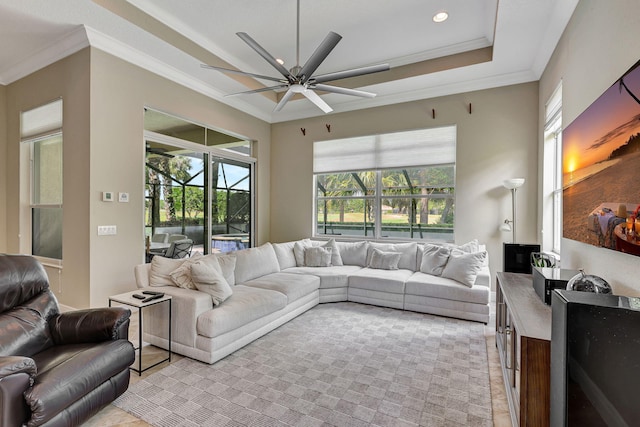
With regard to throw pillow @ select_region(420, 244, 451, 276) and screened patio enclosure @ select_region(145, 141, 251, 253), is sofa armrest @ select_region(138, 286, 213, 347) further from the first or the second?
throw pillow @ select_region(420, 244, 451, 276)

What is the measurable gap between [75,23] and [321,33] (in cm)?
276

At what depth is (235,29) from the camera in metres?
3.83

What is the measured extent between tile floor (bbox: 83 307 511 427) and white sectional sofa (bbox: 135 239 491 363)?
144mm

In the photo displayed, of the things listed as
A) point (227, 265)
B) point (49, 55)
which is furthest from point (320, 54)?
point (49, 55)

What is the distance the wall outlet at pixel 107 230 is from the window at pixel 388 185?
3445 mm

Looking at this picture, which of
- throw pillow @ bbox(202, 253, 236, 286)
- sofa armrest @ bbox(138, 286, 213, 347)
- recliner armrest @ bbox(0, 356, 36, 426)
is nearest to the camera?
recliner armrest @ bbox(0, 356, 36, 426)

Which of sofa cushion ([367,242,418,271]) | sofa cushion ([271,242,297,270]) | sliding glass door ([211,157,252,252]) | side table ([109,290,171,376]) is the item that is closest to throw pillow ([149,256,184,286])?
side table ([109,290,171,376])

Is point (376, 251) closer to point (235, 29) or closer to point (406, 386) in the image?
point (406, 386)

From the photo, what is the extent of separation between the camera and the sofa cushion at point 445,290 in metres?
3.61

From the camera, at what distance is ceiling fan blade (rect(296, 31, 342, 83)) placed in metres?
2.50

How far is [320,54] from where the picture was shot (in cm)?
267

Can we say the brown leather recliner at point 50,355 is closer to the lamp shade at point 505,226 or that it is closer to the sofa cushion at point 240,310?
the sofa cushion at point 240,310

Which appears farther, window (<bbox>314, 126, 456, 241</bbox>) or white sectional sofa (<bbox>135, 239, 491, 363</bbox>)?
window (<bbox>314, 126, 456, 241</bbox>)

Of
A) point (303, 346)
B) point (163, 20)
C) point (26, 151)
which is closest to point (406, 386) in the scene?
point (303, 346)
